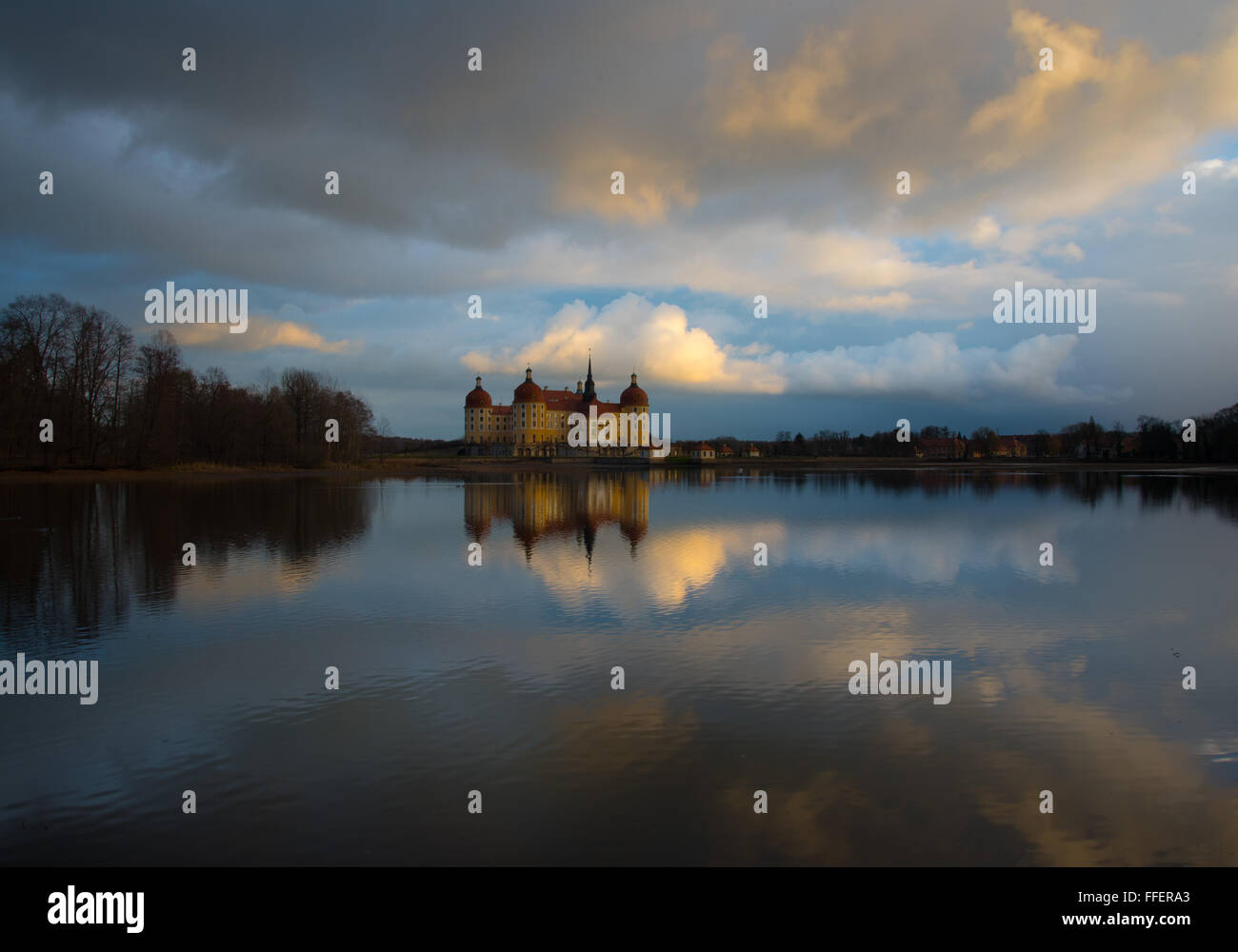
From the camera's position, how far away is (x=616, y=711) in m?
8.09

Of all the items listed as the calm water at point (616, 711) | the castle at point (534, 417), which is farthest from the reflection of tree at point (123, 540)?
the castle at point (534, 417)

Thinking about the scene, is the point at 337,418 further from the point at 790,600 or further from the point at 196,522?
the point at 790,600

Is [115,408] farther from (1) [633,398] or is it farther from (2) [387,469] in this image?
(1) [633,398]

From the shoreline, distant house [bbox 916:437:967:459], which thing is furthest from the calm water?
distant house [bbox 916:437:967:459]

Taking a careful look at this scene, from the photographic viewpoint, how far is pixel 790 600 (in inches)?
547

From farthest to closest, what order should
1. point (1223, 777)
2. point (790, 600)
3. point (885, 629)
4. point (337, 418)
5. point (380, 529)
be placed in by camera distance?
point (337, 418) → point (380, 529) → point (790, 600) → point (885, 629) → point (1223, 777)

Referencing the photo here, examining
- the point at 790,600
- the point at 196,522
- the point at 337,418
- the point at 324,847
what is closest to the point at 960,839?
the point at 324,847

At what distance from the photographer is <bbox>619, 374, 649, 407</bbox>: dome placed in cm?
14538

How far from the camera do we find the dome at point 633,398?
477 ft

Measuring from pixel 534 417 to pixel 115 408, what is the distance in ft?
276

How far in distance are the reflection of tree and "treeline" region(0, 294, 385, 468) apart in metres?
13.9

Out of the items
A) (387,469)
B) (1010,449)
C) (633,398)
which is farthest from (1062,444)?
(387,469)

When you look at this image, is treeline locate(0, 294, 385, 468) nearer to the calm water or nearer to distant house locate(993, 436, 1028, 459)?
the calm water
